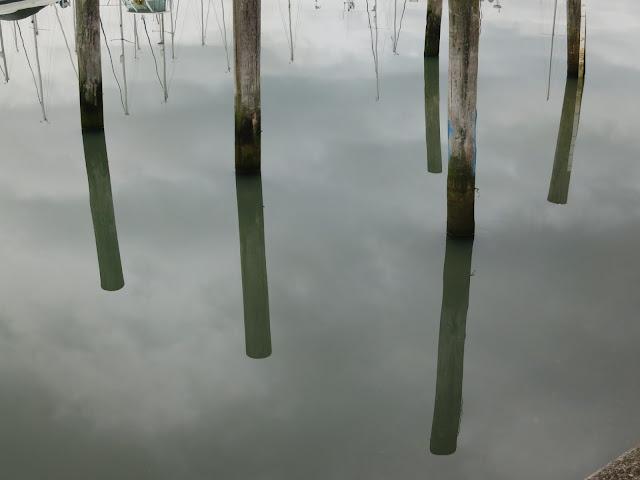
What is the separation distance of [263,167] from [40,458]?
620 cm

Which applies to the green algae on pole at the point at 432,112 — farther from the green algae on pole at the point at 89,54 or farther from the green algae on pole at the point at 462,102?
the green algae on pole at the point at 89,54

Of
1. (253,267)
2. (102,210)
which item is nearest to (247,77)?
(253,267)

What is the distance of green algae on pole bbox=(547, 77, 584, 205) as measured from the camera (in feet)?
34.4

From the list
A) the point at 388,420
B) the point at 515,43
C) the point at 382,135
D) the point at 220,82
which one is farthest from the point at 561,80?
the point at 388,420

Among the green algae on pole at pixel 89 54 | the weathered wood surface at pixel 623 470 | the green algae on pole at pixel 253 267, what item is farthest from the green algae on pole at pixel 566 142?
the green algae on pole at pixel 89 54

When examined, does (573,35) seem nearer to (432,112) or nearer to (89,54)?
(432,112)

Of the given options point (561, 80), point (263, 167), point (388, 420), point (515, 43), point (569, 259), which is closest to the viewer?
point (388, 420)

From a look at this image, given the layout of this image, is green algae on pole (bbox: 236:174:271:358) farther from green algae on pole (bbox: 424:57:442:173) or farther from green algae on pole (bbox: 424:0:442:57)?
green algae on pole (bbox: 424:0:442:57)

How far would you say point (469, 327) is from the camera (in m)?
7.57

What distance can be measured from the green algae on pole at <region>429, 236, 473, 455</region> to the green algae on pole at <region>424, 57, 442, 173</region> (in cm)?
314

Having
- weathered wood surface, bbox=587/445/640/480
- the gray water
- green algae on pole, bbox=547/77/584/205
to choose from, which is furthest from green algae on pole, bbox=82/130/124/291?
weathered wood surface, bbox=587/445/640/480

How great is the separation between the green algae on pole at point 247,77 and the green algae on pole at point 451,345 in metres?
2.75

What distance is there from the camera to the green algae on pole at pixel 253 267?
24.3ft

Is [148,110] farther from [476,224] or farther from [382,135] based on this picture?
[476,224]
